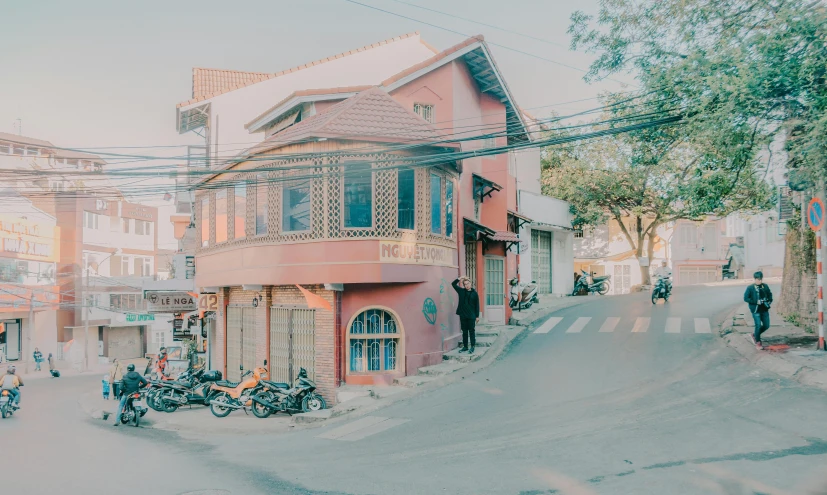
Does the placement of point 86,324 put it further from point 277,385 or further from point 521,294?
point 277,385

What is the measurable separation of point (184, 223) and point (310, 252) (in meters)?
19.6

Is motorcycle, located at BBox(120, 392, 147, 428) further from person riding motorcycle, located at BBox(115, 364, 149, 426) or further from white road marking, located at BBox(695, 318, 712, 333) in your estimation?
white road marking, located at BBox(695, 318, 712, 333)

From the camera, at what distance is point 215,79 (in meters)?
30.7

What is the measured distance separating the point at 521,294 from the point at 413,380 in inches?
342

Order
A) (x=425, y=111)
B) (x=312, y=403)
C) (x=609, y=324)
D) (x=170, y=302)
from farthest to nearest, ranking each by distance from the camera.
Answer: (x=170, y=302) < (x=425, y=111) < (x=609, y=324) < (x=312, y=403)

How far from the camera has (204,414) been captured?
15500 mm

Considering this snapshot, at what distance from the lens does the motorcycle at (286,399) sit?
14.0 m

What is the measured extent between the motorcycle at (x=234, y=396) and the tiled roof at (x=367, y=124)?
229 inches

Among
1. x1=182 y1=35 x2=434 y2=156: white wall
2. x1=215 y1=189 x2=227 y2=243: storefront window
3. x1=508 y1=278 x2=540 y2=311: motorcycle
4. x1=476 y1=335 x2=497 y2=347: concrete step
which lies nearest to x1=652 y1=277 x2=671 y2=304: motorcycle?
x1=508 y1=278 x2=540 y2=311: motorcycle

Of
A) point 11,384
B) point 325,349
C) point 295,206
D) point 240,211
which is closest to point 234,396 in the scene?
point 325,349

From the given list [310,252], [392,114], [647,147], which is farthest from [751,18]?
[310,252]

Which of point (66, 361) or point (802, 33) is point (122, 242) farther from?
point (802, 33)

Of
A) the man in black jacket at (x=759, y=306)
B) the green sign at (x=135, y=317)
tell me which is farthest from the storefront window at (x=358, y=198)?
the green sign at (x=135, y=317)

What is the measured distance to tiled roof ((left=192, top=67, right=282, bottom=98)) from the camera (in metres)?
29.9
